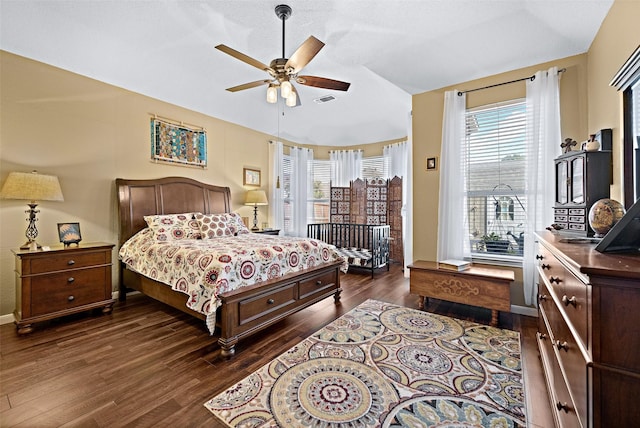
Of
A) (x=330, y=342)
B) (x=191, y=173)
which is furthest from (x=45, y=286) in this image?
(x=330, y=342)

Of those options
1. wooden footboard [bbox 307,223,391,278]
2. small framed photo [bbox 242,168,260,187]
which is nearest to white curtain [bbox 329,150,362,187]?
wooden footboard [bbox 307,223,391,278]

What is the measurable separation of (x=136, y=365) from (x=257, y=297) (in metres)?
1.00

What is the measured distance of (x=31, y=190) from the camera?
2689mm

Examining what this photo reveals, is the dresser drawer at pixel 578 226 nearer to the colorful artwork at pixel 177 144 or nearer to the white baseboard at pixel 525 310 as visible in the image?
the white baseboard at pixel 525 310

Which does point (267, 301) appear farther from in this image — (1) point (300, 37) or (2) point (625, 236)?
(1) point (300, 37)

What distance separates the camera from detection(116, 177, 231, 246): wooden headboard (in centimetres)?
368

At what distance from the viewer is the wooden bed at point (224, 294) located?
2.38m

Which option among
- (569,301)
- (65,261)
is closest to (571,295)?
(569,301)

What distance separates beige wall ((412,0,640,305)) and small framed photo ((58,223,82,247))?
412 centimetres

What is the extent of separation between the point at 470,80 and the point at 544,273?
270cm

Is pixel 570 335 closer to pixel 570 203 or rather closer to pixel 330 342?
pixel 570 203

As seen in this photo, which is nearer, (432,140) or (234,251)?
(234,251)

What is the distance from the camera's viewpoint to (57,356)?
2242 mm

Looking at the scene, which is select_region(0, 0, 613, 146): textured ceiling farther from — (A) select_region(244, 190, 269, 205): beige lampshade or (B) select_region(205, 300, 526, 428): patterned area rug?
(B) select_region(205, 300, 526, 428): patterned area rug
